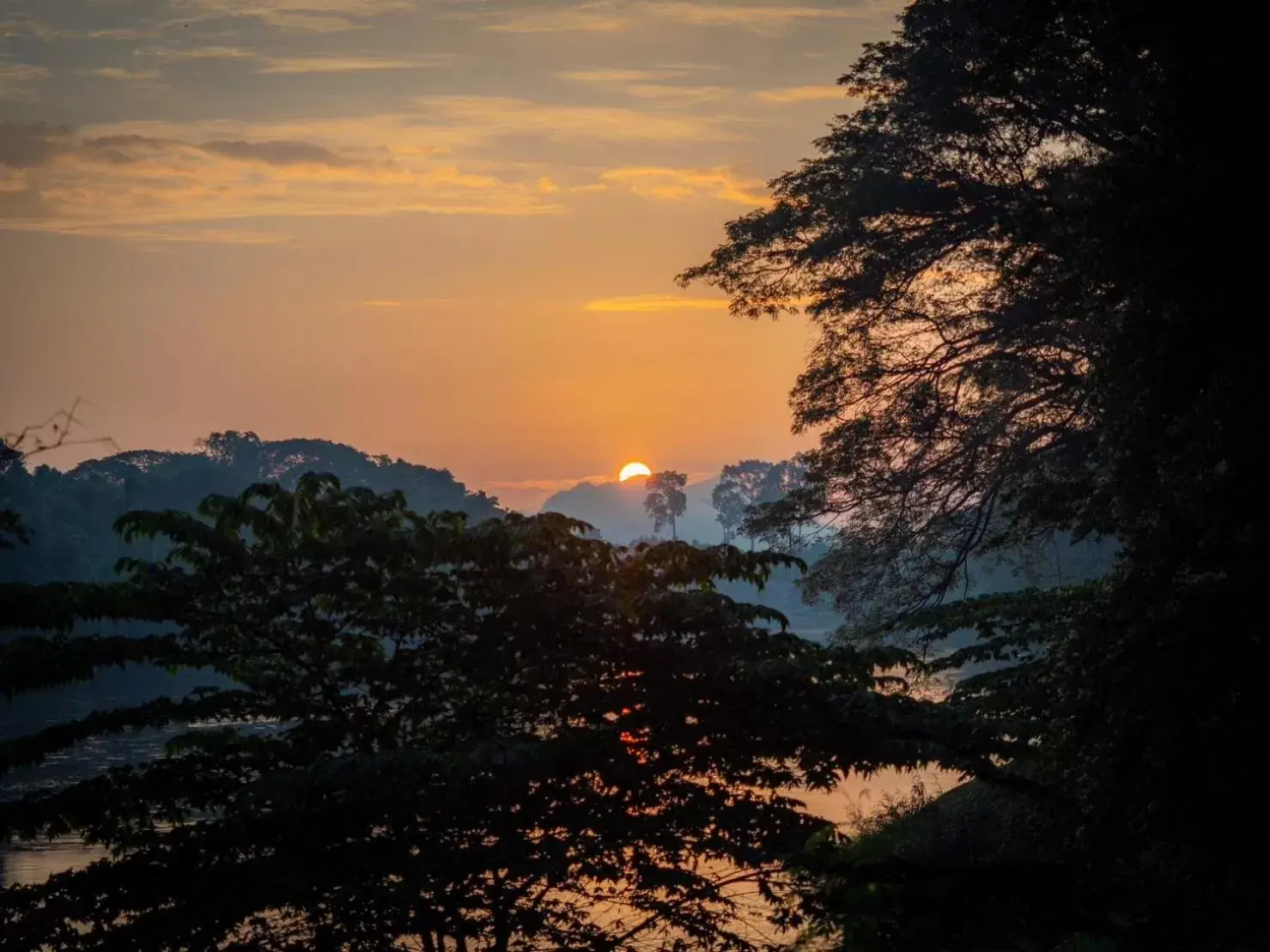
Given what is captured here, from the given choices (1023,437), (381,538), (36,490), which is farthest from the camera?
(36,490)

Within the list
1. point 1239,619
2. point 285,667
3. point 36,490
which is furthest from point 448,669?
point 36,490

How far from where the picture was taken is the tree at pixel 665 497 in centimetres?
16388

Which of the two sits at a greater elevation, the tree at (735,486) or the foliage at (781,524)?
the foliage at (781,524)

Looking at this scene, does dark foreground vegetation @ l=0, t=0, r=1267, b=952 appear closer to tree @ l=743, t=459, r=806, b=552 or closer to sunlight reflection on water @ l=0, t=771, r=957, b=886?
tree @ l=743, t=459, r=806, b=552

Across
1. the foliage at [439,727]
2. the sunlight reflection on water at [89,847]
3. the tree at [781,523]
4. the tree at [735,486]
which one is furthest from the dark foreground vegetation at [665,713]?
the tree at [735,486]

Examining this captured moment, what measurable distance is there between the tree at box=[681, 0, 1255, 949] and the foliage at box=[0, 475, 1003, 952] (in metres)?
1.59

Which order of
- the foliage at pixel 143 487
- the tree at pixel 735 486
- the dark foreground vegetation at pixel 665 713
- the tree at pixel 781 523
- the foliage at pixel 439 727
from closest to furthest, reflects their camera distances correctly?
1. the dark foreground vegetation at pixel 665 713
2. the foliage at pixel 439 727
3. the tree at pixel 781 523
4. the foliage at pixel 143 487
5. the tree at pixel 735 486

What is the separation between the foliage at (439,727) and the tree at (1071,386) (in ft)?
5.23

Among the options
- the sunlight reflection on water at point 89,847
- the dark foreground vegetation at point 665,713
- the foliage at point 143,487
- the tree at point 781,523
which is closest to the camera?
the dark foreground vegetation at point 665,713

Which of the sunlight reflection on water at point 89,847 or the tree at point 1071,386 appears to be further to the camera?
the sunlight reflection on water at point 89,847

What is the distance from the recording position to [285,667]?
1135 centimetres

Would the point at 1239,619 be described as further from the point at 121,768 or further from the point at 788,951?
the point at 121,768

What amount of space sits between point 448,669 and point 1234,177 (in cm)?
756

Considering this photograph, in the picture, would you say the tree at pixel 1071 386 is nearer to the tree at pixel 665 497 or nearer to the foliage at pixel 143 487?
the foliage at pixel 143 487
